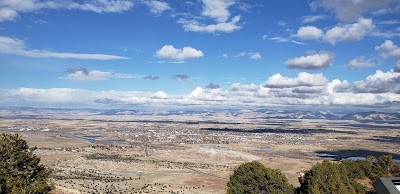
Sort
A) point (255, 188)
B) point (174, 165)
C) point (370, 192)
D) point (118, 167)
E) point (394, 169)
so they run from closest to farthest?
point (255, 188) < point (370, 192) < point (394, 169) < point (118, 167) < point (174, 165)

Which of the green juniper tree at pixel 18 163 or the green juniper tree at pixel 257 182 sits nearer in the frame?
the green juniper tree at pixel 18 163

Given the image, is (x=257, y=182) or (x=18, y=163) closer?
(x=18, y=163)

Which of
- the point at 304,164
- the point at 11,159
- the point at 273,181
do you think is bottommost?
the point at 304,164

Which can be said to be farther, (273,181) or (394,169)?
(394,169)

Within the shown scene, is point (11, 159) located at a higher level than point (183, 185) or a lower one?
higher

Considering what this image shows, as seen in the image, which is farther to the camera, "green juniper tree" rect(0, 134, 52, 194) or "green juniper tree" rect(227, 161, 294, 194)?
"green juniper tree" rect(227, 161, 294, 194)

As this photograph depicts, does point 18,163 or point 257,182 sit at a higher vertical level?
point 18,163

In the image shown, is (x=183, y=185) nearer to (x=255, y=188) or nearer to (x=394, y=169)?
(x=255, y=188)

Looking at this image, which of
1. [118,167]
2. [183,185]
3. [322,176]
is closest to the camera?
[322,176]

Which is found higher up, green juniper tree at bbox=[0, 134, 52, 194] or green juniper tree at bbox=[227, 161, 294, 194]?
green juniper tree at bbox=[0, 134, 52, 194]

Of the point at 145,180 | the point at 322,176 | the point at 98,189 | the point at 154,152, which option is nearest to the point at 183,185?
the point at 145,180

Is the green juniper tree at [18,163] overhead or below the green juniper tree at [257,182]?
overhead
